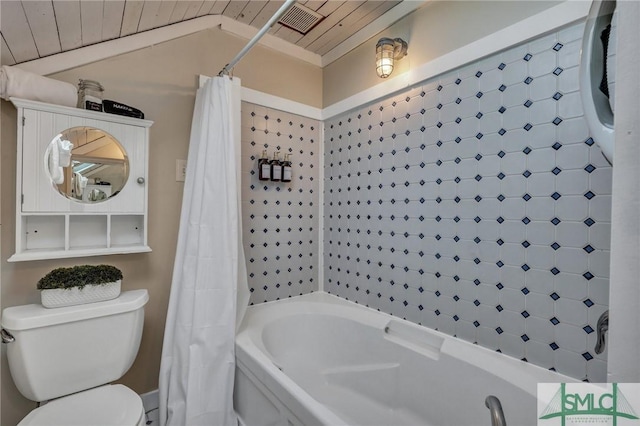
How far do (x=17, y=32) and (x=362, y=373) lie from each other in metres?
2.23

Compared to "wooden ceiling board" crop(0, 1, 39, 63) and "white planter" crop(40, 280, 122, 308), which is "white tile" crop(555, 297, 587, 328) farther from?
"wooden ceiling board" crop(0, 1, 39, 63)

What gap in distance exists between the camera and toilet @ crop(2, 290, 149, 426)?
1.09 m

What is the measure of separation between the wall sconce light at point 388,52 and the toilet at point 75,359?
5.99 ft

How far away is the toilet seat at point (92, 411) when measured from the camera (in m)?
1.04

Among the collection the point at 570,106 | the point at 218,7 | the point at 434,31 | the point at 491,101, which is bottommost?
the point at 570,106

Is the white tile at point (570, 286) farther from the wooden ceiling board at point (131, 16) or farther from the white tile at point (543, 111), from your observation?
the wooden ceiling board at point (131, 16)

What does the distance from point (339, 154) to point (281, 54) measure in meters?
0.83

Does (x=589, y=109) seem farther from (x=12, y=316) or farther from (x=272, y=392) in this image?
(x=12, y=316)

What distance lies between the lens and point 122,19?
1.38 m

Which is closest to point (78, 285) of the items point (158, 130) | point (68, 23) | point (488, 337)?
point (158, 130)

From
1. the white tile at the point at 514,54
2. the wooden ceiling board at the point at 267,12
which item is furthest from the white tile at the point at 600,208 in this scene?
the wooden ceiling board at the point at 267,12

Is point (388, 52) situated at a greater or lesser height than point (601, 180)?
greater

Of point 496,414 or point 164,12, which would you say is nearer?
point 496,414

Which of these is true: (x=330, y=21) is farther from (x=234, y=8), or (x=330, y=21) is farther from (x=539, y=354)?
(x=539, y=354)
